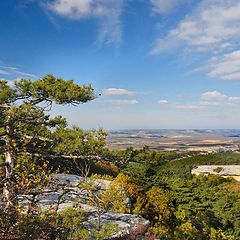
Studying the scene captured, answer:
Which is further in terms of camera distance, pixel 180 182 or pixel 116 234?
pixel 180 182

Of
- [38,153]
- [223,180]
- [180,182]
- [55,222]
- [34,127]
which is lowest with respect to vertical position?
[223,180]

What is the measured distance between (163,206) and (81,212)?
1236 centimetres

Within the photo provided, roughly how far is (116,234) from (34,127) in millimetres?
3367

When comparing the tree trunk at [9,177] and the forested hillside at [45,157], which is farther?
the tree trunk at [9,177]

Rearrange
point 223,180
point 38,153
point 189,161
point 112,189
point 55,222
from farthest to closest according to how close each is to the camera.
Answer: point 189,161 → point 223,180 → point 112,189 → point 38,153 → point 55,222

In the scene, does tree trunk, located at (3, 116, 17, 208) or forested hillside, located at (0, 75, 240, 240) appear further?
tree trunk, located at (3, 116, 17, 208)

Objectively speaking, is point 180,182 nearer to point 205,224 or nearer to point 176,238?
point 205,224

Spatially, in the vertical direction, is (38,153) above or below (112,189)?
above

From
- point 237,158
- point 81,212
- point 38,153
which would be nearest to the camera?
point 81,212

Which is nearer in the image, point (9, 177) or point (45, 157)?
point (9, 177)

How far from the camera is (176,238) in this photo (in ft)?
29.7

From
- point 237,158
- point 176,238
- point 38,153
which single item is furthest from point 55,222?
point 237,158

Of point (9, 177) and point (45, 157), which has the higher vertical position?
point (45, 157)

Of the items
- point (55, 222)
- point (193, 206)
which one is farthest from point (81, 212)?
point (193, 206)
